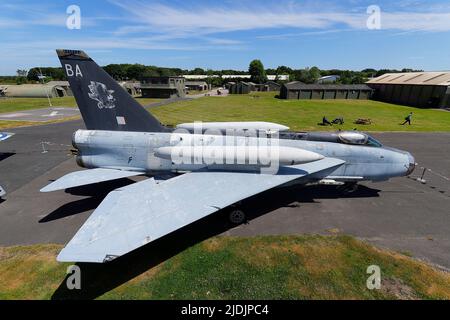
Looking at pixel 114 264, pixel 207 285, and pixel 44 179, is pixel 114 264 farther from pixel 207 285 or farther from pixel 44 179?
pixel 44 179

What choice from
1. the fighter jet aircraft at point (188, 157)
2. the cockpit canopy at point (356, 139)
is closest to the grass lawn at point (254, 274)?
the fighter jet aircraft at point (188, 157)

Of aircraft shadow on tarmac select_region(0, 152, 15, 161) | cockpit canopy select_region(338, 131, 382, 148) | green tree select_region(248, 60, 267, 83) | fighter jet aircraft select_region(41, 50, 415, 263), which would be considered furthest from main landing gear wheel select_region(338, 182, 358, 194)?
green tree select_region(248, 60, 267, 83)

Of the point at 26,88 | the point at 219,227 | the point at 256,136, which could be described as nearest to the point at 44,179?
the point at 219,227

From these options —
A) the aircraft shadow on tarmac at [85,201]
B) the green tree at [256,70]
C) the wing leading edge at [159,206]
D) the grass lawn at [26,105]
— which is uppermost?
the green tree at [256,70]

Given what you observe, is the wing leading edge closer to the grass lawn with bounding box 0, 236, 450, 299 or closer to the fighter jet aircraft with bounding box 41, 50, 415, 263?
the fighter jet aircraft with bounding box 41, 50, 415, 263

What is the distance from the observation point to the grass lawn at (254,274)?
714 cm

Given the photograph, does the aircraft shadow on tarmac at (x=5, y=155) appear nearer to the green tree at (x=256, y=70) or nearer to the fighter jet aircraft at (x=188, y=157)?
the fighter jet aircraft at (x=188, y=157)

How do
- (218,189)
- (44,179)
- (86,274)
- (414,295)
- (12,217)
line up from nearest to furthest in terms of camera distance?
(414,295) < (86,274) < (218,189) < (12,217) < (44,179)

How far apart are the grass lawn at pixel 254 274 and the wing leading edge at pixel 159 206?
→ 5.48 feet

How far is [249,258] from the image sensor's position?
28.0 ft

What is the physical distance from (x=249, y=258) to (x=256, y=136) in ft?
20.6

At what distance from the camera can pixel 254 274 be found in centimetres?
786

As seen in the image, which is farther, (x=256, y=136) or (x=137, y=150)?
(x=256, y=136)

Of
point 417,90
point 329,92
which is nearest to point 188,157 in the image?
point 417,90
